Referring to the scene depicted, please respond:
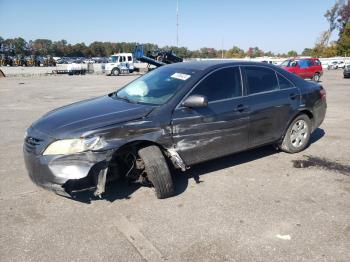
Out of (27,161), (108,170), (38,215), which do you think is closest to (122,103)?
(108,170)

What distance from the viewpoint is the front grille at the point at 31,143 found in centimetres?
367

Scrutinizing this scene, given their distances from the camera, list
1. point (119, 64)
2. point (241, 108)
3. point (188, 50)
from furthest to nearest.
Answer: point (188, 50), point (119, 64), point (241, 108)

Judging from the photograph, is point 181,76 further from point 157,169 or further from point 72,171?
point 72,171

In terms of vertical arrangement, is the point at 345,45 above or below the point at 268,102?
above

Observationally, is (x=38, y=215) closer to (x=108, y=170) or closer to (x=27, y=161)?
(x=27, y=161)

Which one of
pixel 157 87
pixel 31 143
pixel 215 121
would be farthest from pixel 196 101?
pixel 31 143

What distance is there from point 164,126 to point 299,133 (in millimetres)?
2766

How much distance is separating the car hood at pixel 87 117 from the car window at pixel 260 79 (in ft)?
5.49

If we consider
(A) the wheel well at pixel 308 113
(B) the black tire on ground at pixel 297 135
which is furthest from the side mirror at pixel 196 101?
→ (A) the wheel well at pixel 308 113

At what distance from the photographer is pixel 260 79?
4988 mm

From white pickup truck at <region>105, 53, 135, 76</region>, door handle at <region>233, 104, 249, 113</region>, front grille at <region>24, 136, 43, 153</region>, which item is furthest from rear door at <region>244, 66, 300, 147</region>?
white pickup truck at <region>105, 53, 135, 76</region>

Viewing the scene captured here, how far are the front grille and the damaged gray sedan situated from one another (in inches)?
0.5

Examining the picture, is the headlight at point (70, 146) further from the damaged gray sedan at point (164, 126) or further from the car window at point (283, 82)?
the car window at point (283, 82)

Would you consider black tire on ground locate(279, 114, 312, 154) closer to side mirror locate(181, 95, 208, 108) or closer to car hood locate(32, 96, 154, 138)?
side mirror locate(181, 95, 208, 108)
